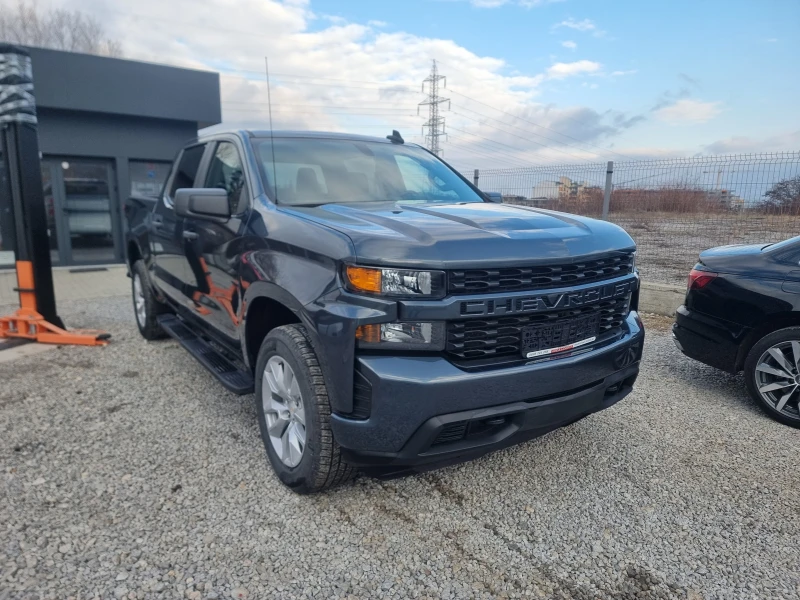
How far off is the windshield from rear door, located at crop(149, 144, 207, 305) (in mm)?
1186

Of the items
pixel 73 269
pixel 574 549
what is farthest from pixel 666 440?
pixel 73 269

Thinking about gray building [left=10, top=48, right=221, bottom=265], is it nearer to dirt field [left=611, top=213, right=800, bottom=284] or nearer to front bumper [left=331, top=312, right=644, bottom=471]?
dirt field [left=611, top=213, right=800, bottom=284]

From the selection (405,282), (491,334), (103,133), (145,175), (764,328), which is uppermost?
(103,133)

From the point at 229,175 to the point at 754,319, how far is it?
3.83m

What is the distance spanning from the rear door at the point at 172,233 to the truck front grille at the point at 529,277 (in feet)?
8.83

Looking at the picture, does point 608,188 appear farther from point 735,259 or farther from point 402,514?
point 402,514

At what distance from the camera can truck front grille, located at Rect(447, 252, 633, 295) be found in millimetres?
2309

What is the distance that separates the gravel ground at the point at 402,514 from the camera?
2234mm

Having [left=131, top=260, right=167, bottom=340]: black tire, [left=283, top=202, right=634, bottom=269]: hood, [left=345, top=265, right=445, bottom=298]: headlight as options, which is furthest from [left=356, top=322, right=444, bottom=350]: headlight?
[left=131, top=260, right=167, bottom=340]: black tire

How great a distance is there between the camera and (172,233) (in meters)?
4.45

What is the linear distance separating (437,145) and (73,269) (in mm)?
35339

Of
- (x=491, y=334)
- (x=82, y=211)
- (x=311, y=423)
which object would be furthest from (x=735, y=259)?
(x=82, y=211)

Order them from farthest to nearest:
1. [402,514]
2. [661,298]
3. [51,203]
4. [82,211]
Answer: [82,211] → [51,203] → [661,298] → [402,514]

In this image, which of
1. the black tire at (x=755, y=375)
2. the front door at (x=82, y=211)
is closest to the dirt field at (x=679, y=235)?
the black tire at (x=755, y=375)
